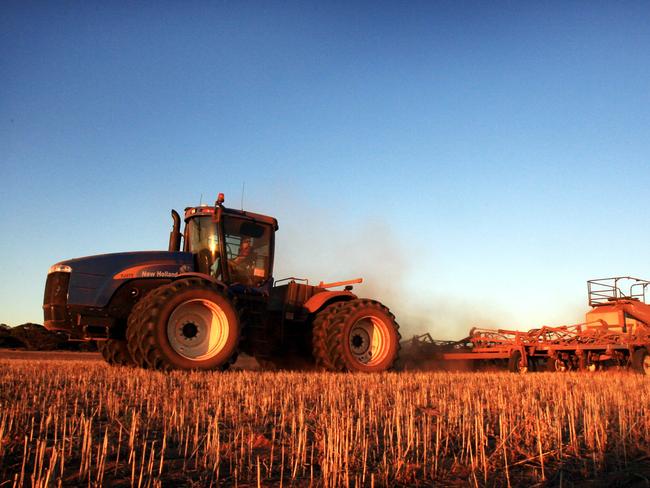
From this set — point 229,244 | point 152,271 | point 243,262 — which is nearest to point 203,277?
point 152,271

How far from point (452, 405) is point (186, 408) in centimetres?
241

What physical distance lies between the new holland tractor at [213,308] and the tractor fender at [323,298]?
2 cm

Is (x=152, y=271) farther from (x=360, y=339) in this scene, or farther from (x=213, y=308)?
(x=360, y=339)

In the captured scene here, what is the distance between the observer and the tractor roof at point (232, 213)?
30.4ft

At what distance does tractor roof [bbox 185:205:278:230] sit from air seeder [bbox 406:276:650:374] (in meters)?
5.47

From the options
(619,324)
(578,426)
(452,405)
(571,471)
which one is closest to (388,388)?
(452,405)

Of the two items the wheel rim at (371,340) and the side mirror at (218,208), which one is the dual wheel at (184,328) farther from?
the wheel rim at (371,340)

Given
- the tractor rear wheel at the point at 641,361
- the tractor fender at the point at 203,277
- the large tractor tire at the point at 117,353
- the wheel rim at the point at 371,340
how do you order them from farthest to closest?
1. the tractor rear wheel at the point at 641,361
2. the wheel rim at the point at 371,340
3. the large tractor tire at the point at 117,353
4. the tractor fender at the point at 203,277

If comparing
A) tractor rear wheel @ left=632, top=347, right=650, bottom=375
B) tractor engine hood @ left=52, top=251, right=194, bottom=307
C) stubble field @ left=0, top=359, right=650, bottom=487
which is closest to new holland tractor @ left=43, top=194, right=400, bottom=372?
tractor engine hood @ left=52, top=251, right=194, bottom=307

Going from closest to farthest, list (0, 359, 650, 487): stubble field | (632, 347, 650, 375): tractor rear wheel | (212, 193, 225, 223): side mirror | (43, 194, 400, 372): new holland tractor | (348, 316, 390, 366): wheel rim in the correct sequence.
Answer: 1. (0, 359, 650, 487): stubble field
2. (43, 194, 400, 372): new holland tractor
3. (212, 193, 225, 223): side mirror
4. (348, 316, 390, 366): wheel rim
5. (632, 347, 650, 375): tractor rear wheel

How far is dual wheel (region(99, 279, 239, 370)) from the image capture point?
25.0 feet

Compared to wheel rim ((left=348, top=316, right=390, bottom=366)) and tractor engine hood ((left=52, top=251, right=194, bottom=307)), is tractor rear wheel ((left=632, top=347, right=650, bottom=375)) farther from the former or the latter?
tractor engine hood ((left=52, top=251, right=194, bottom=307))

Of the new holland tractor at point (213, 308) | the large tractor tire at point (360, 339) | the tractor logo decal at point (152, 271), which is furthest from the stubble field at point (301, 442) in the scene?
the large tractor tire at point (360, 339)

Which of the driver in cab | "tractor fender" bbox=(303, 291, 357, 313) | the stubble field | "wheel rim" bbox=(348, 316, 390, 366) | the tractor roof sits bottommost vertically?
the stubble field
